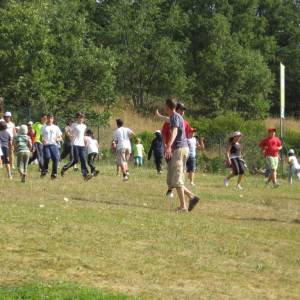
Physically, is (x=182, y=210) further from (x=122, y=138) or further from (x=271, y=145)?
(x=271, y=145)

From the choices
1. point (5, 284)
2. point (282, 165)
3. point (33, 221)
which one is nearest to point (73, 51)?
point (282, 165)

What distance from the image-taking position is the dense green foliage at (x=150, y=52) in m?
37.0

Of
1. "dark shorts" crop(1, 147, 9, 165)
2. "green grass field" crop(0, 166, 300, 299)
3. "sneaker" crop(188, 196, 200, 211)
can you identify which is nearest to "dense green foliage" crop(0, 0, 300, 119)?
"dark shorts" crop(1, 147, 9, 165)

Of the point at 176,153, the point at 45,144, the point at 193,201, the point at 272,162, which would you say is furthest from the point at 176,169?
the point at 272,162

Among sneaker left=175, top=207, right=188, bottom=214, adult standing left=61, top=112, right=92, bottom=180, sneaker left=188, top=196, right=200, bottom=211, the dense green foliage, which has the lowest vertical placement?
sneaker left=175, top=207, right=188, bottom=214

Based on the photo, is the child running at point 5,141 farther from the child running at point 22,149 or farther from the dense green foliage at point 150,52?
the dense green foliage at point 150,52

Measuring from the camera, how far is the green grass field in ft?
26.0

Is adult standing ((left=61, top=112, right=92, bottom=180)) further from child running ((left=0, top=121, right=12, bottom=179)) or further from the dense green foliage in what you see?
the dense green foliage

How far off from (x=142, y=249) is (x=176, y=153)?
3.56 m

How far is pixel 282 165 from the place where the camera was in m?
32.9

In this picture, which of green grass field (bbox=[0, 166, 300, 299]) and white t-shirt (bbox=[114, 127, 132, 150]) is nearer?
green grass field (bbox=[0, 166, 300, 299])

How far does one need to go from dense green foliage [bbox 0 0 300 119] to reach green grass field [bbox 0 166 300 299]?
23332 millimetres

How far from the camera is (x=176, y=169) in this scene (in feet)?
41.4

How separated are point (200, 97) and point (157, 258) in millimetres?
44292
